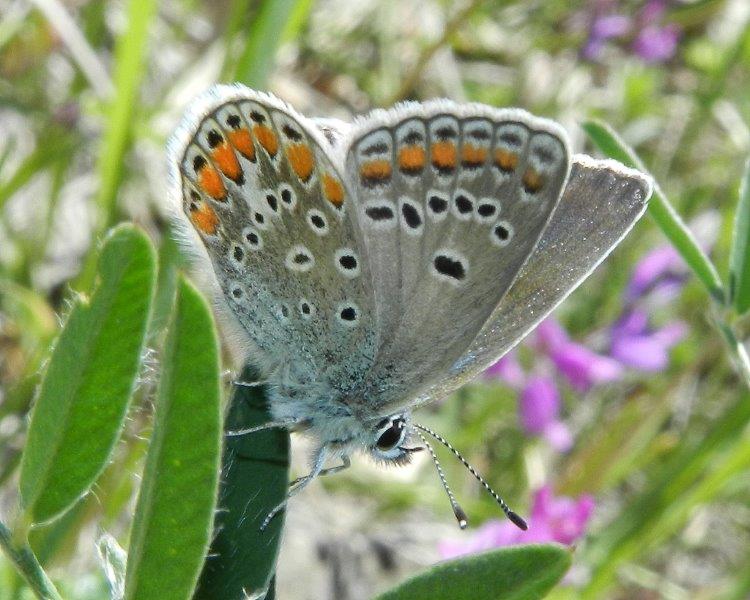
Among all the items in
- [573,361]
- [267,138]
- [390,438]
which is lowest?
[573,361]

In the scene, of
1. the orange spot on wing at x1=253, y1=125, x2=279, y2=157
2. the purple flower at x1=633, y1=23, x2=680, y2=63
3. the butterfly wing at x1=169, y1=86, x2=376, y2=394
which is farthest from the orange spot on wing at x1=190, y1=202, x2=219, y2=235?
the purple flower at x1=633, y1=23, x2=680, y2=63

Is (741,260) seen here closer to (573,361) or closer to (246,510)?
(246,510)

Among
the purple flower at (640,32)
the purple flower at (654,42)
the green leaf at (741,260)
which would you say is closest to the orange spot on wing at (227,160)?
the green leaf at (741,260)

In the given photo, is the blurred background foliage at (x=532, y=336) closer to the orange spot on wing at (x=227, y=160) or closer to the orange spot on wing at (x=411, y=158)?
the orange spot on wing at (x=227, y=160)

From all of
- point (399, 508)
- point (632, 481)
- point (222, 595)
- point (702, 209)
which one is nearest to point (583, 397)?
point (632, 481)

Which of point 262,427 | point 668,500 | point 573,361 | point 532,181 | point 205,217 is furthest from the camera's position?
point 573,361

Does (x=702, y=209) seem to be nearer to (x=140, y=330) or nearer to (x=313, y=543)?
(x=313, y=543)

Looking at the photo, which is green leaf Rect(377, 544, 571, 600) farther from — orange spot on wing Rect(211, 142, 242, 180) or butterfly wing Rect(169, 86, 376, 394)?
orange spot on wing Rect(211, 142, 242, 180)

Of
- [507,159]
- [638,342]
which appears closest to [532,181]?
[507,159]
